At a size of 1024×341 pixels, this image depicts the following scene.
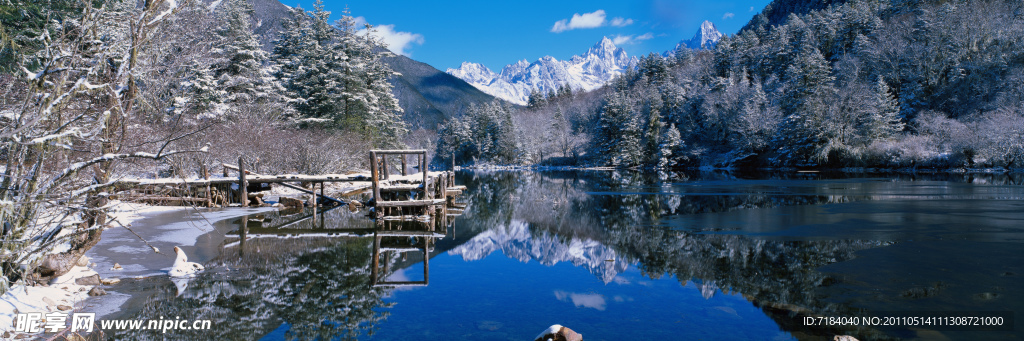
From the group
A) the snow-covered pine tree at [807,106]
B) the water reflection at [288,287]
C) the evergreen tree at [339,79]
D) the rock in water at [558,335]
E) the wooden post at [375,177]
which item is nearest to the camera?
Answer: the rock in water at [558,335]

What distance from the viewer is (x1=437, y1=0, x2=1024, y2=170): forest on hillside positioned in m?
45.8

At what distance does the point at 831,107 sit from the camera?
49781mm

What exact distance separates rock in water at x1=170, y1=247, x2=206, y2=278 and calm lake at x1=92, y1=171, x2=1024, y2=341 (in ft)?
0.66

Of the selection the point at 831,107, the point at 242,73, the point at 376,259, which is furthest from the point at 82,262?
the point at 831,107

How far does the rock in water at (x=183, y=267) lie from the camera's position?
27.6 feet

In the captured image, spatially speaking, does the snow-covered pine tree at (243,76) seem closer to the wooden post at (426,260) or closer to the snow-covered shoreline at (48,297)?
the wooden post at (426,260)

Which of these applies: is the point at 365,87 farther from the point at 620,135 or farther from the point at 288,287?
the point at 620,135

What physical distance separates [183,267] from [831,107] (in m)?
56.0

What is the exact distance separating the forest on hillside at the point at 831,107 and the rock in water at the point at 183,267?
5166 centimetres

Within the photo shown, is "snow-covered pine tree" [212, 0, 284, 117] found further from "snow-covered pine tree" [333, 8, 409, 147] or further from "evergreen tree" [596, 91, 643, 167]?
"evergreen tree" [596, 91, 643, 167]

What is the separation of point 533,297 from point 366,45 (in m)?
28.5

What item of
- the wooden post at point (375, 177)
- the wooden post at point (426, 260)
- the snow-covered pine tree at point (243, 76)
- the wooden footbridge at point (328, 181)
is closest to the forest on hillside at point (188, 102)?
the snow-covered pine tree at point (243, 76)

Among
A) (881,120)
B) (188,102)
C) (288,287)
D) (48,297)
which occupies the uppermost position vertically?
(881,120)

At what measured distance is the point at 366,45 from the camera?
3309 cm
